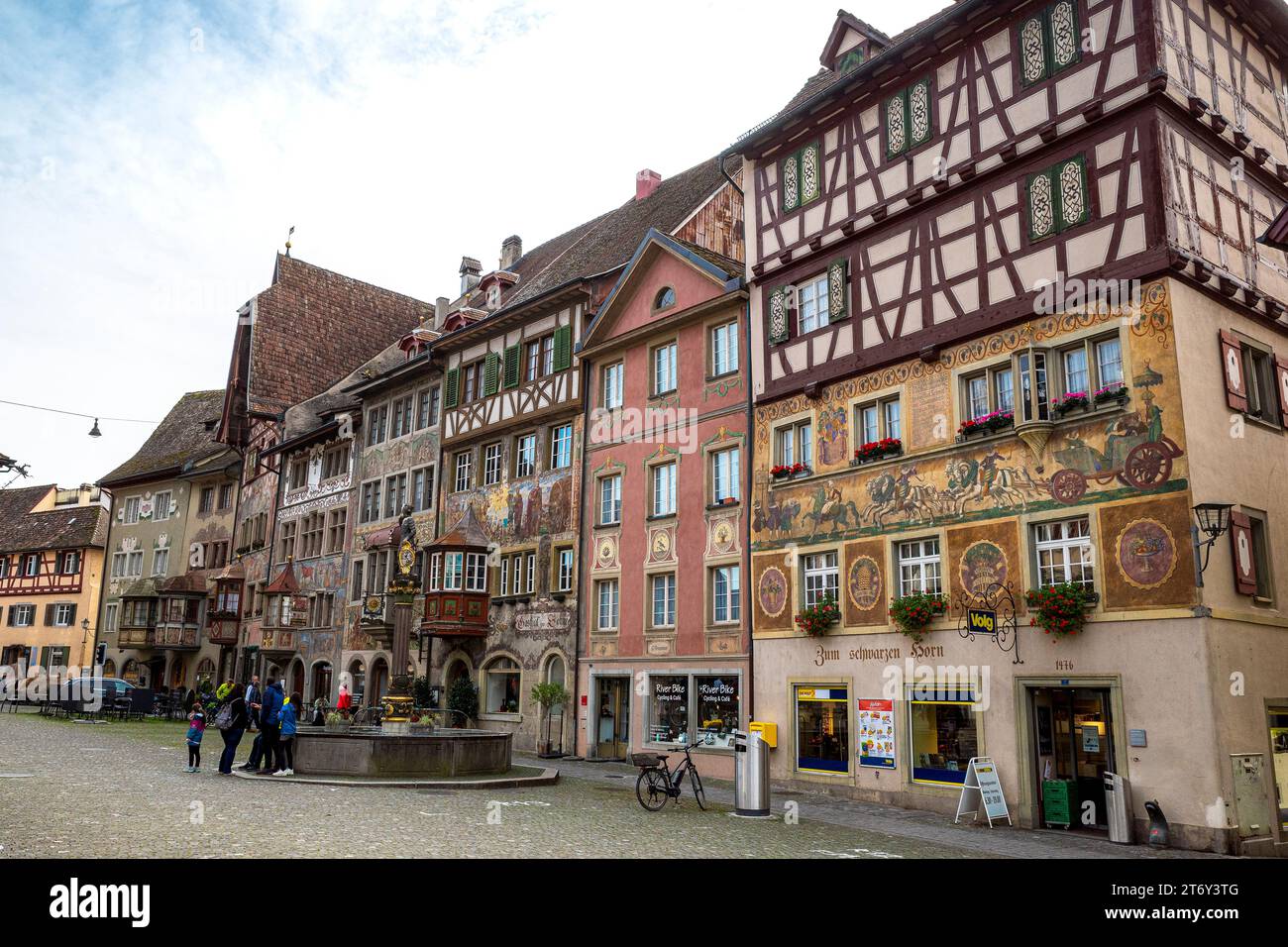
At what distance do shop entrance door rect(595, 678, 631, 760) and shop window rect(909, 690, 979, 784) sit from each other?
8410 millimetres

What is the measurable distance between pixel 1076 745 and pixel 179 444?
4937 cm

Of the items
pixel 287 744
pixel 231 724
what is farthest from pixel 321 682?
pixel 231 724

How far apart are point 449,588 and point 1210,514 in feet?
64.6

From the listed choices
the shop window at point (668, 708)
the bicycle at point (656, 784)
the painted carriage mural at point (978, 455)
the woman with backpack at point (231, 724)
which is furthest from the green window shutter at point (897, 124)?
the woman with backpack at point (231, 724)

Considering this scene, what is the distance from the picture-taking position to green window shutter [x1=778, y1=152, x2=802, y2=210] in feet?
71.0

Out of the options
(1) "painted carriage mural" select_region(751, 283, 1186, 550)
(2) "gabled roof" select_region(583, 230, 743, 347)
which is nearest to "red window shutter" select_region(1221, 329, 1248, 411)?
(1) "painted carriage mural" select_region(751, 283, 1186, 550)

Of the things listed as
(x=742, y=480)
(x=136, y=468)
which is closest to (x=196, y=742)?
(x=742, y=480)

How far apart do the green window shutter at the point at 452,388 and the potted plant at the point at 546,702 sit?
10124 mm

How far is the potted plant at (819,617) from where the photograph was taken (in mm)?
19219

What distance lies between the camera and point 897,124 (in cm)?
1948

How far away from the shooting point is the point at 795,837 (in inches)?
520

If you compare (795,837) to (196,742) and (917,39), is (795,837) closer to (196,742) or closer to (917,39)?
(196,742)

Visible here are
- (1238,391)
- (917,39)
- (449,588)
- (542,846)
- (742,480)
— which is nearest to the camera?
(542,846)

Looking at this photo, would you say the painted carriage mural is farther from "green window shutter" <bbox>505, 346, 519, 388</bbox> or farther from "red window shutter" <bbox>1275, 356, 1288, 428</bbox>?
"green window shutter" <bbox>505, 346, 519, 388</bbox>
